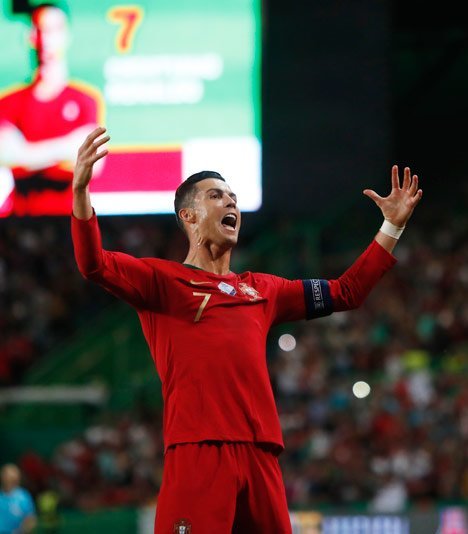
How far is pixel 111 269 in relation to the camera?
4.46m

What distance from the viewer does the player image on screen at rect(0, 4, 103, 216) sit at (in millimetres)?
11727

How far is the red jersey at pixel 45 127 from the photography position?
11695 millimetres

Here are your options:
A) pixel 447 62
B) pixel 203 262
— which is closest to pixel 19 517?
pixel 203 262

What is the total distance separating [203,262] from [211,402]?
0.67m

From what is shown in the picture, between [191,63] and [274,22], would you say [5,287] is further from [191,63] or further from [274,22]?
[191,63]

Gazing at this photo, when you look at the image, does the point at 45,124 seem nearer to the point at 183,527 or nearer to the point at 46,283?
the point at 46,283

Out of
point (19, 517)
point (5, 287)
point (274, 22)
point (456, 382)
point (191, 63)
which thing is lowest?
point (19, 517)

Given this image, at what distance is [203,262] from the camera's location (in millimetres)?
4852

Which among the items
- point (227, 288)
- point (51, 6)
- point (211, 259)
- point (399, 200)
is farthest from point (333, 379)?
point (227, 288)

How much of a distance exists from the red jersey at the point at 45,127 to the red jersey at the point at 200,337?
23.1 ft

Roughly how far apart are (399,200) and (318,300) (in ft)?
1.74

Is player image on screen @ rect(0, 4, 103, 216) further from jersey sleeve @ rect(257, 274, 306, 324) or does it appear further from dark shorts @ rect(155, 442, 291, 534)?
dark shorts @ rect(155, 442, 291, 534)

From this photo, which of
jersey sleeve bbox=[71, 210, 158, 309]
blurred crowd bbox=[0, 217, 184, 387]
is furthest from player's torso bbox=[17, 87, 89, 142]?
jersey sleeve bbox=[71, 210, 158, 309]

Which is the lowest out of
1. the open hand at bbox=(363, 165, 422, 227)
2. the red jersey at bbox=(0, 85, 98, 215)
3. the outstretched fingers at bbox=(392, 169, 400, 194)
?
the open hand at bbox=(363, 165, 422, 227)
